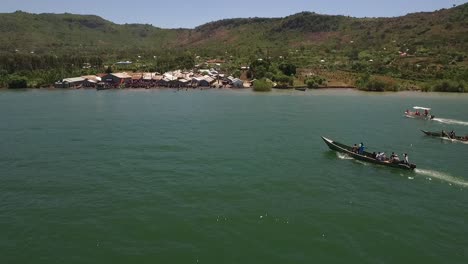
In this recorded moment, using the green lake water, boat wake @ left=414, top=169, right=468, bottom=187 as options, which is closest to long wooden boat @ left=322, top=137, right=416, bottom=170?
the green lake water

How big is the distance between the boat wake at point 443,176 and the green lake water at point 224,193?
19 centimetres

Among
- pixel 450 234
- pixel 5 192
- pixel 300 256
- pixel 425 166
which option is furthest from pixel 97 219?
pixel 425 166

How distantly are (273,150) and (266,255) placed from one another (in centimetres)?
2411

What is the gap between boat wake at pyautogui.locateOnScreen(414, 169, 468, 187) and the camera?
36.9 m

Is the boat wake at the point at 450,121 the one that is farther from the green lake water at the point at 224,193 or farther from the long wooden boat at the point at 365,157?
the long wooden boat at the point at 365,157

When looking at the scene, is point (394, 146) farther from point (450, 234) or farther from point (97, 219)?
point (97, 219)

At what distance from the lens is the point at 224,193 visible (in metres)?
34.1

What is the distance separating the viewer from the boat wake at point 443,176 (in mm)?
36931

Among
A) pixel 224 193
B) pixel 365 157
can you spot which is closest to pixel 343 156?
pixel 365 157

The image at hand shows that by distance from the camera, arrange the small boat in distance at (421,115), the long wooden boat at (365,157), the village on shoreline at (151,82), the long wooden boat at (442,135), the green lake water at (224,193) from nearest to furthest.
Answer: the green lake water at (224,193) → the long wooden boat at (365,157) → the long wooden boat at (442,135) → the small boat in distance at (421,115) → the village on shoreline at (151,82)

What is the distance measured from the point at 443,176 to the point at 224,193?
68.3 ft

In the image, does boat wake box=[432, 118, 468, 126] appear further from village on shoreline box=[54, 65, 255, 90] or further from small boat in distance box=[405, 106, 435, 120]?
village on shoreline box=[54, 65, 255, 90]

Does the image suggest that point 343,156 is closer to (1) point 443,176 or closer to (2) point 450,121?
(1) point 443,176

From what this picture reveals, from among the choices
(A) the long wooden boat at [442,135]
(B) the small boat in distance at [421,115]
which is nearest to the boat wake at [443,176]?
(A) the long wooden boat at [442,135]
